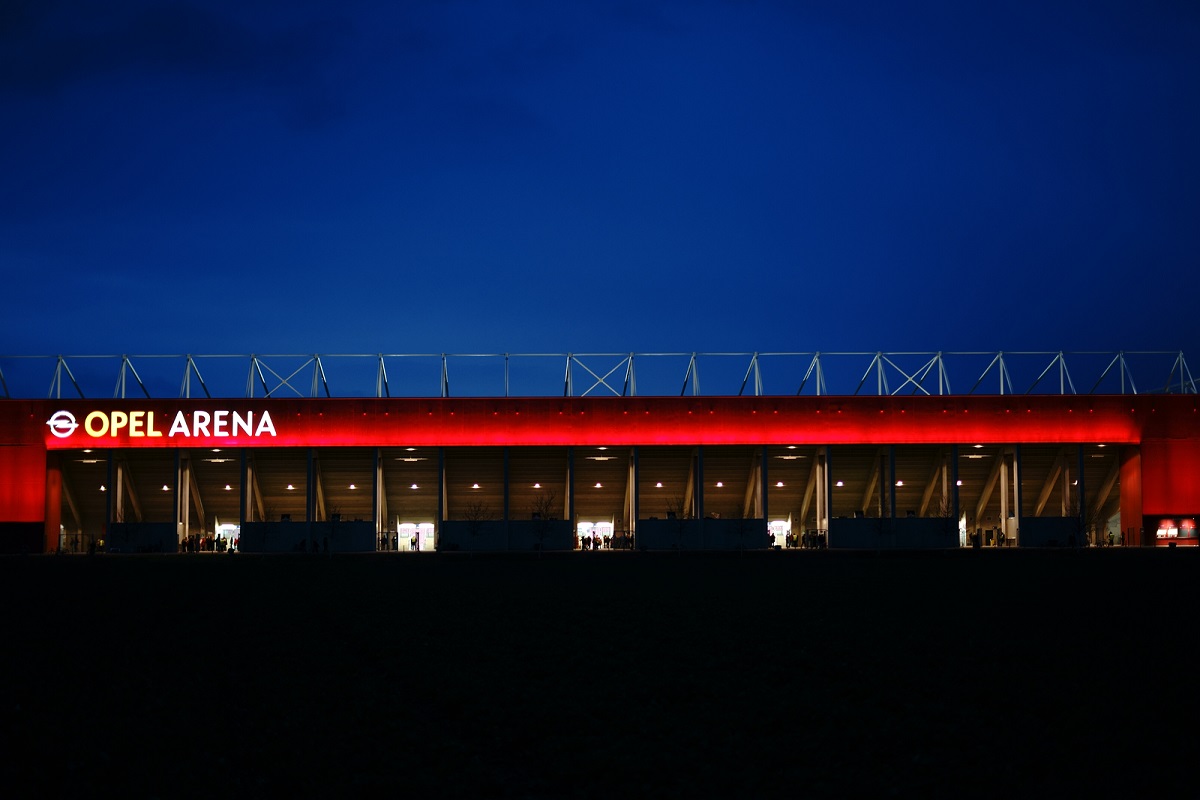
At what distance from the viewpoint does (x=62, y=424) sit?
66.4m

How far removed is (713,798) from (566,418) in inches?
2221

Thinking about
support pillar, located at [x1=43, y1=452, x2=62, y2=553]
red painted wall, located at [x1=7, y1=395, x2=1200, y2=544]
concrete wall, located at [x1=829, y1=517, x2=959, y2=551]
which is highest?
red painted wall, located at [x1=7, y1=395, x2=1200, y2=544]

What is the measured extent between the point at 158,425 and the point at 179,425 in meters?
1.49

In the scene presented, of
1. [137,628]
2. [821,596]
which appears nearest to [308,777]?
[137,628]

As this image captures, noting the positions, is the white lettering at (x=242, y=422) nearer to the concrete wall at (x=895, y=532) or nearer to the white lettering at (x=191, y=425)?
the white lettering at (x=191, y=425)

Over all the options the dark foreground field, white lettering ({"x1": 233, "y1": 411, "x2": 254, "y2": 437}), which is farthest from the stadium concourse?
the dark foreground field

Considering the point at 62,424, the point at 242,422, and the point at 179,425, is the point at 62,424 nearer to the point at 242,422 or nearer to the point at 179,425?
the point at 179,425

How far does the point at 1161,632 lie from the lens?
63.0ft

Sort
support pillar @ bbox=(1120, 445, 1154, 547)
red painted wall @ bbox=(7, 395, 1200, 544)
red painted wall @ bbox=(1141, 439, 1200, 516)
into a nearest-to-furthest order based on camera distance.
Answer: red painted wall @ bbox=(7, 395, 1200, 544) < red painted wall @ bbox=(1141, 439, 1200, 516) < support pillar @ bbox=(1120, 445, 1154, 547)

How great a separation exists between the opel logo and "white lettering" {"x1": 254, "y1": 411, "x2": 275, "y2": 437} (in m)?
11.2

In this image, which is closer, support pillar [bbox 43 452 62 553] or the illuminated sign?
the illuminated sign

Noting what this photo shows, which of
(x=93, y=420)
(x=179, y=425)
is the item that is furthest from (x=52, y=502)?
(x=179, y=425)

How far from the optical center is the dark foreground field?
11469 mm

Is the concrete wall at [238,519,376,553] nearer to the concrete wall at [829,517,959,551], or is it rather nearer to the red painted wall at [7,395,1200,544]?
the red painted wall at [7,395,1200,544]
